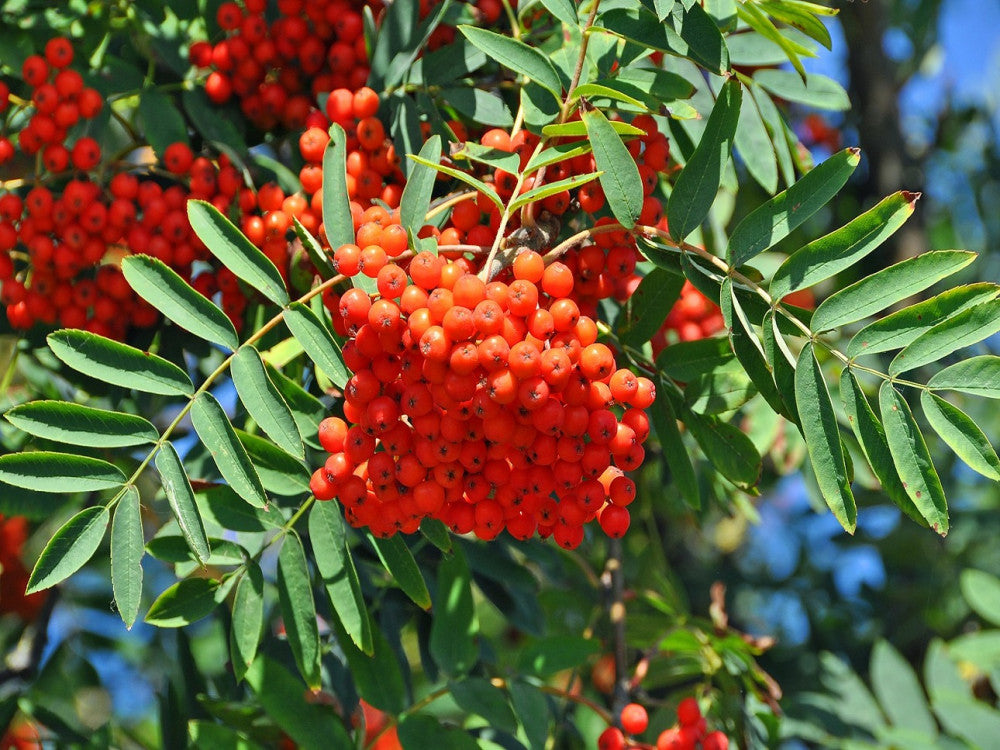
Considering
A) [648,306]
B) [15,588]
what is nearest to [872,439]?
[648,306]

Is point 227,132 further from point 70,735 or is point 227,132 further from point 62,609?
point 62,609

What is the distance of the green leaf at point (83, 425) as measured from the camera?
6.02ft

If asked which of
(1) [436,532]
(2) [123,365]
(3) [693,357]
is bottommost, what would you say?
(1) [436,532]

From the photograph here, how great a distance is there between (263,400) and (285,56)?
98cm

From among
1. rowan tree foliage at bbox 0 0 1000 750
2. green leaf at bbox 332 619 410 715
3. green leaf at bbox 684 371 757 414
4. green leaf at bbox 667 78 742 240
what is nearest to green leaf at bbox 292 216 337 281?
Answer: rowan tree foliage at bbox 0 0 1000 750

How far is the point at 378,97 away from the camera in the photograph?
2.21 m

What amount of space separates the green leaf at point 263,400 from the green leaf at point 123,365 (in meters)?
0.13

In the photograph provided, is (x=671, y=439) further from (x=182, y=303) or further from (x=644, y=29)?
(x=182, y=303)

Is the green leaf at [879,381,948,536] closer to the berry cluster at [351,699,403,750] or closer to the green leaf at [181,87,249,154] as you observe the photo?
the berry cluster at [351,699,403,750]

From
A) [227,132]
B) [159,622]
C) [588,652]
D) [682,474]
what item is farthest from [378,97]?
[588,652]

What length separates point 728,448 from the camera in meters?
2.01

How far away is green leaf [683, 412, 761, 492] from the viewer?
198 centimetres

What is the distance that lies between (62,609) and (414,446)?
286 centimetres

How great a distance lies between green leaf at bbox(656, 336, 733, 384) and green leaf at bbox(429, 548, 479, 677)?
2.42ft
